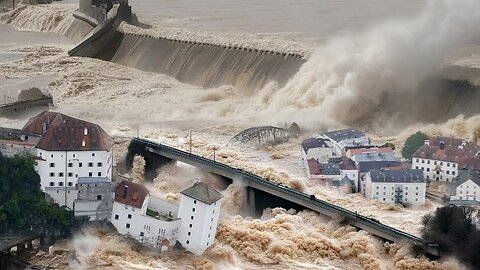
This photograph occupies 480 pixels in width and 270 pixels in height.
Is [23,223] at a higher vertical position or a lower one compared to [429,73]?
lower

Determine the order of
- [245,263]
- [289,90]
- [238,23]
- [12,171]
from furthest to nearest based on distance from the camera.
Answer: [238,23]
[289,90]
[12,171]
[245,263]

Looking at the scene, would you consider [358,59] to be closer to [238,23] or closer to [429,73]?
[429,73]

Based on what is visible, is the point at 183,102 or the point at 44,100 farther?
the point at 183,102

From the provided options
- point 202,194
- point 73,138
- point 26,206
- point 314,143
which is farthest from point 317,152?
point 26,206

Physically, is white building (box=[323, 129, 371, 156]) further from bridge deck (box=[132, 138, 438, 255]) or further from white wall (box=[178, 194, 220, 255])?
white wall (box=[178, 194, 220, 255])

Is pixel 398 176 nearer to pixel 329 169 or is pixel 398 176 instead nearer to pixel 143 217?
pixel 329 169

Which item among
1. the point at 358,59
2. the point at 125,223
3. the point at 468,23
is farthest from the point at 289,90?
the point at 125,223

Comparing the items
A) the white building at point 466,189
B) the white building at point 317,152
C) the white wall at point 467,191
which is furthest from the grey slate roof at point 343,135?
the white wall at point 467,191
